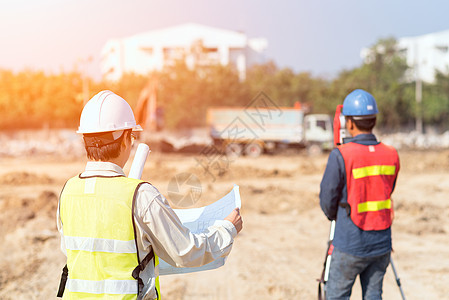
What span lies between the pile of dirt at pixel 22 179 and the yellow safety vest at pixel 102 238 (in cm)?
1423

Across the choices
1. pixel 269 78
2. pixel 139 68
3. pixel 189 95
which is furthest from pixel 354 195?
pixel 139 68

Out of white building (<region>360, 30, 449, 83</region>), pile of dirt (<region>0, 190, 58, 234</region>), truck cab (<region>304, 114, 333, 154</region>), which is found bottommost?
pile of dirt (<region>0, 190, 58, 234</region>)

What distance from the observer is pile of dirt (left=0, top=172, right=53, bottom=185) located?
Result: 14.8 metres

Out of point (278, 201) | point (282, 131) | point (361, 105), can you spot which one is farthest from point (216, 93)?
point (361, 105)

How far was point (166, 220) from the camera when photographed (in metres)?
1.66

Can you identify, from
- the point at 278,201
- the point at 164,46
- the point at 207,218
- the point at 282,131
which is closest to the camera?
the point at 207,218

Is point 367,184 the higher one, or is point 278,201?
point 367,184

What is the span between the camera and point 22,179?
15062 mm

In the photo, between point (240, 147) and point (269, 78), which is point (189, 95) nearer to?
point (269, 78)

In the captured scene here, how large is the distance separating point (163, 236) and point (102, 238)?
0.25 meters

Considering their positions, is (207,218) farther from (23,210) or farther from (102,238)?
(23,210)

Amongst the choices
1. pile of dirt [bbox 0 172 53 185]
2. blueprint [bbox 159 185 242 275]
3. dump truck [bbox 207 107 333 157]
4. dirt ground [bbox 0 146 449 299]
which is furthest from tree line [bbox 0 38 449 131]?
blueprint [bbox 159 185 242 275]

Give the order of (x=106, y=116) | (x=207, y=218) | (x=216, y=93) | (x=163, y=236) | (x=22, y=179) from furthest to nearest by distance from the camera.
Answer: (x=216, y=93)
(x=22, y=179)
(x=207, y=218)
(x=106, y=116)
(x=163, y=236)

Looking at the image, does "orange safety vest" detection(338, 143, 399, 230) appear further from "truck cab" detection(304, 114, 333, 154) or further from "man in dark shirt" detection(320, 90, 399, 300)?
"truck cab" detection(304, 114, 333, 154)
